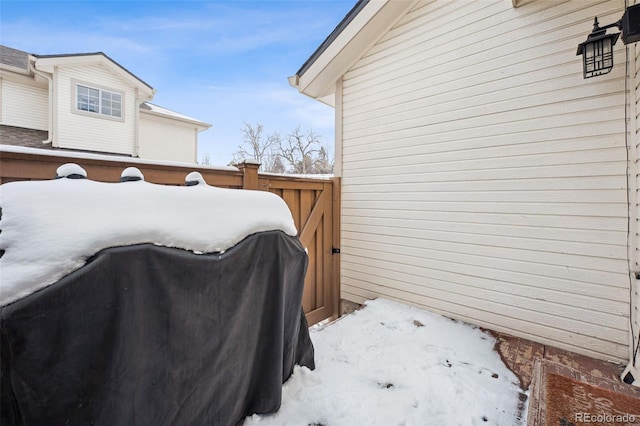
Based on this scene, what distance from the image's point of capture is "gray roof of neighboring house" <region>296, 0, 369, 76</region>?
3529mm

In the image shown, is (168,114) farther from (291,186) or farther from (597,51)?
(597,51)

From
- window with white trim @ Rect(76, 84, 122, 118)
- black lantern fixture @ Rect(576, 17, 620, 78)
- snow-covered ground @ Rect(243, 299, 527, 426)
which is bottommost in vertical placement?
snow-covered ground @ Rect(243, 299, 527, 426)

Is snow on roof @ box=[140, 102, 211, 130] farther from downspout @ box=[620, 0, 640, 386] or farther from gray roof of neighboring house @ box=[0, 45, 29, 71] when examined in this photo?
downspout @ box=[620, 0, 640, 386]

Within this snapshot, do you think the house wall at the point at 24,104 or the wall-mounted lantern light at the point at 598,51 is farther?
the house wall at the point at 24,104

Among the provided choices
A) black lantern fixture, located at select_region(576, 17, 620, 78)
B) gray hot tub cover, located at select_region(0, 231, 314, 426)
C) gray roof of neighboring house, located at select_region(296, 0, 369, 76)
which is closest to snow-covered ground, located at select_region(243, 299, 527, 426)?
gray hot tub cover, located at select_region(0, 231, 314, 426)

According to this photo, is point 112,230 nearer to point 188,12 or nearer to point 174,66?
point 188,12

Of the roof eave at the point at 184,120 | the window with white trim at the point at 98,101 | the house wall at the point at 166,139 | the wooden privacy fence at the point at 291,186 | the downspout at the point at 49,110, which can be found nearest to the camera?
the wooden privacy fence at the point at 291,186

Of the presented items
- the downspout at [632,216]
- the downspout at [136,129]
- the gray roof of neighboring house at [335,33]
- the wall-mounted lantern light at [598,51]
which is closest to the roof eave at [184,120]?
the downspout at [136,129]

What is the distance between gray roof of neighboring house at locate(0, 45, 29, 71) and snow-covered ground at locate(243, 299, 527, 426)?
34.0ft

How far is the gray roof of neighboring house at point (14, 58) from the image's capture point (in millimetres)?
7418

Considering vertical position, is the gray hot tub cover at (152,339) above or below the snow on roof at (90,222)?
below

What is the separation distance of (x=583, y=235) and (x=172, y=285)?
3147 mm

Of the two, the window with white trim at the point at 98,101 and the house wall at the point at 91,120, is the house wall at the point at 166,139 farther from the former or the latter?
the window with white trim at the point at 98,101

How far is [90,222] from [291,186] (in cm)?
245
